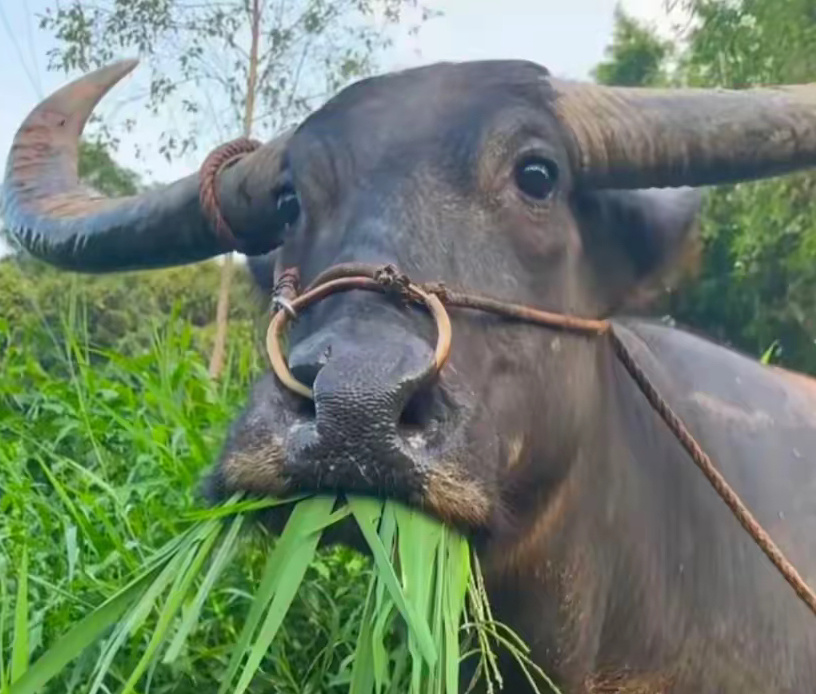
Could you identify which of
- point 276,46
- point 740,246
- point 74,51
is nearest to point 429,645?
point 74,51

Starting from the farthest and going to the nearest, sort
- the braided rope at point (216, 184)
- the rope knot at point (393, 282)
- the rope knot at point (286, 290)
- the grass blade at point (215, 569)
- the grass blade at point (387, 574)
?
the braided rope at point (216, 184) < the rope knot at point (286, 290) < the rope knot at point (393, 282) < the grass blade at point (215, 569) < the grass blade at point (387, 574)

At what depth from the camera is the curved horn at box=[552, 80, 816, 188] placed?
303 centimetres

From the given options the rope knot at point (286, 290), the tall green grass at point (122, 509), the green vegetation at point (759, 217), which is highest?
the rope knot at point (286, 290)

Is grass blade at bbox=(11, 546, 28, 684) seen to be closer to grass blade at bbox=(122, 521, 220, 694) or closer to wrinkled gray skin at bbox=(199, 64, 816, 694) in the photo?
grass blade at bbox=(122, 521, 220, 694)

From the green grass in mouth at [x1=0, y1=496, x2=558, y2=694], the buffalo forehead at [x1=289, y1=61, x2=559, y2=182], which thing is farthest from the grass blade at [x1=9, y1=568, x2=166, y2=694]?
the buffalo forehead at [x1=289, y1=61, x2=559, y2=182]

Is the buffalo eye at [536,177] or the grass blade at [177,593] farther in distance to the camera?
the buffalo eye at [536,177]

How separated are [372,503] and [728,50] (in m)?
16.6

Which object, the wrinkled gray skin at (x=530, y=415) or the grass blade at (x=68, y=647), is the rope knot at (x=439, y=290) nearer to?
the wrinkled gray skin at (x=530, y=415)

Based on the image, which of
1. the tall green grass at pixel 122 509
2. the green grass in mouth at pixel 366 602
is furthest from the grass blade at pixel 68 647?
the tall green grass at pixel 122 509

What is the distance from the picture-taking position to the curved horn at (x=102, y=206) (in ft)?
10.8

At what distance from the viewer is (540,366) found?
2762 millimetres

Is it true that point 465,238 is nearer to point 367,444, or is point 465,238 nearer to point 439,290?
point 439,290

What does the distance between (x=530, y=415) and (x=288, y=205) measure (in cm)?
66

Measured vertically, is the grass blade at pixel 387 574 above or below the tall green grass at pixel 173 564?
above
